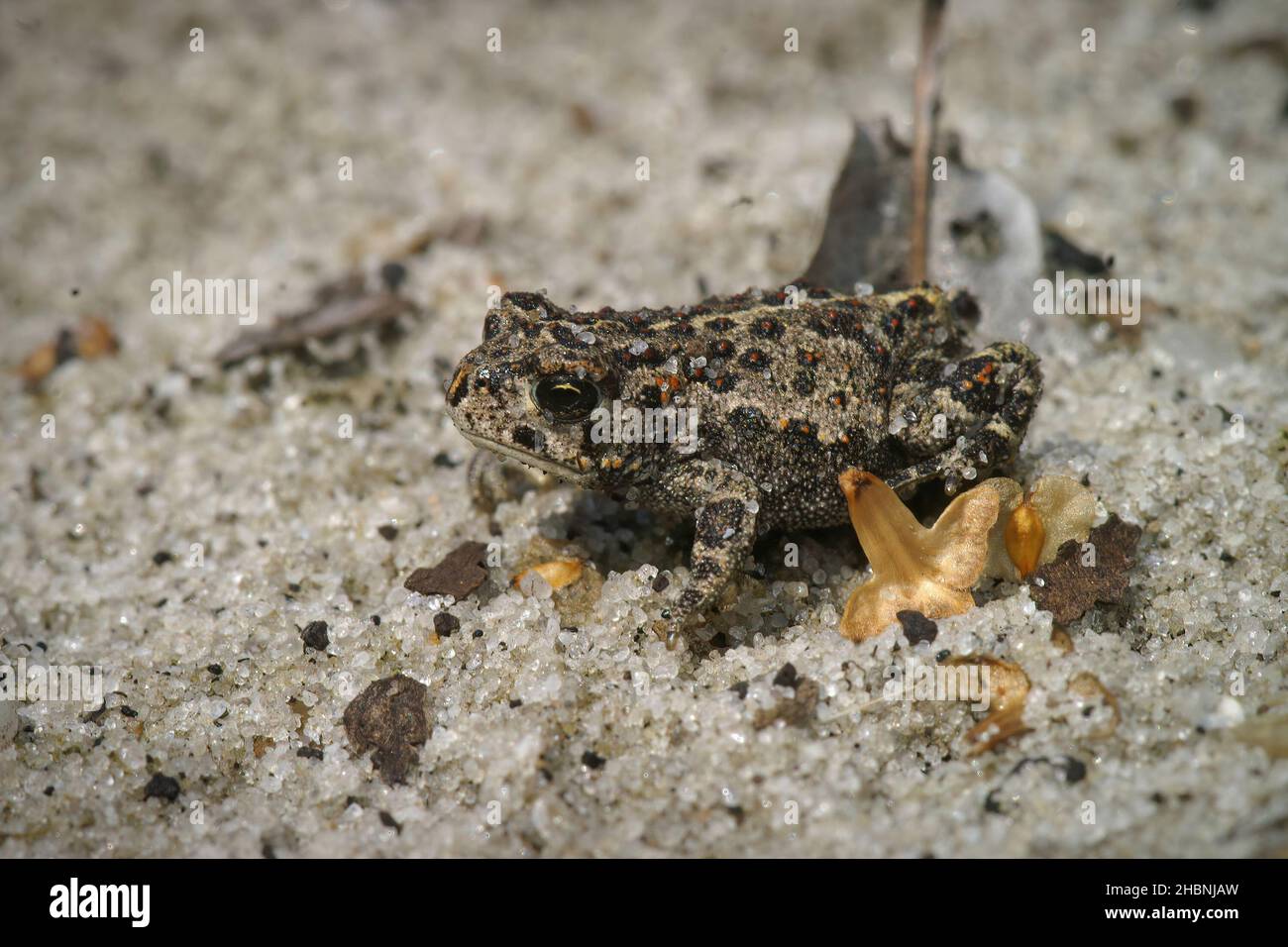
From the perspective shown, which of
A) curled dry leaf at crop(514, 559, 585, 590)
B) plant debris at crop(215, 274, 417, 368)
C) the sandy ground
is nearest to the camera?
the sandy ground

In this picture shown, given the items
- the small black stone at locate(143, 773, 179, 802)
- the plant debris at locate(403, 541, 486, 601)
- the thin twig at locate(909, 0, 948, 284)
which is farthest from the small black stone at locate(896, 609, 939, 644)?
the small black stone at locate(143, 773, 179, 802)

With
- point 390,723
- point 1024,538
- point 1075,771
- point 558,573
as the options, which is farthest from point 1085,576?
point 390,723

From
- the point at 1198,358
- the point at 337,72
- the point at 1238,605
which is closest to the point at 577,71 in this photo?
the point at 337,72

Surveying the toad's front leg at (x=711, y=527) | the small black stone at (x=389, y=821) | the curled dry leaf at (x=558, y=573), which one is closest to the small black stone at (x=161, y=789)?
the small black stone at (x=389, y=821)

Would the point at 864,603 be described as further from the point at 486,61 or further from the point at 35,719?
the point at 486,61

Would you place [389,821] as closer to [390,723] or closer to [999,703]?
[390,723]

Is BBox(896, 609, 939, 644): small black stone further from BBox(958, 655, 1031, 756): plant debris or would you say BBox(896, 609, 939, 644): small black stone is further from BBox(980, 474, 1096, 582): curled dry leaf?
BBox(980, 474, 1096, 582): curled dry leaf
